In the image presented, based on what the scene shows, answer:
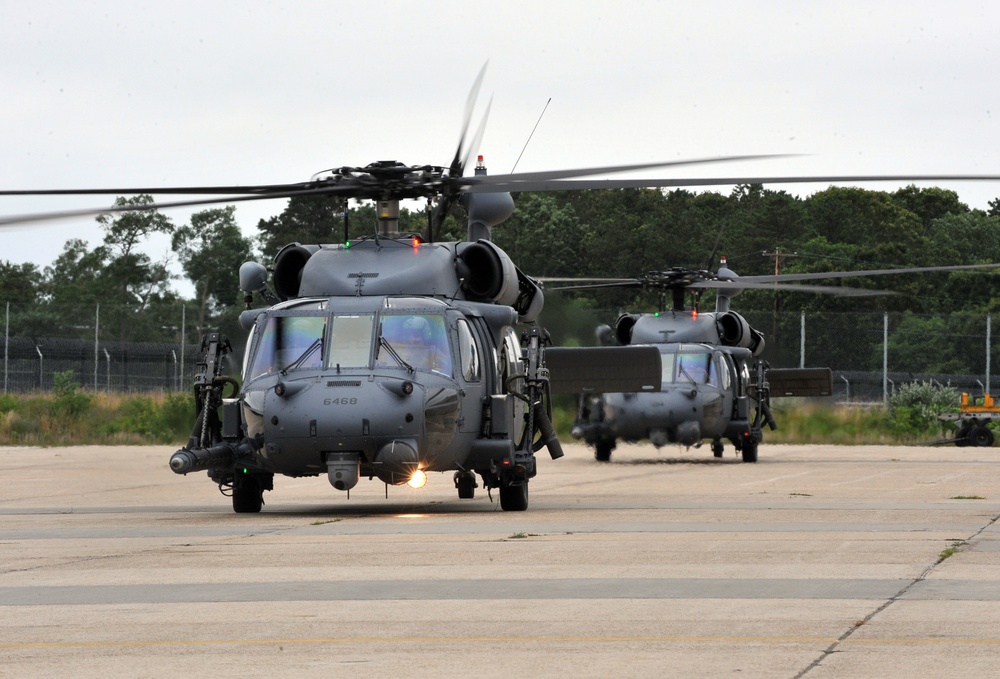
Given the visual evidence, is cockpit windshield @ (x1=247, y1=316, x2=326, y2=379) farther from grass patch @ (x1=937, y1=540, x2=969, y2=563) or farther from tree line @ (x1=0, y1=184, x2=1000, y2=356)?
tree line @ (x1=0, y1=184, x2=1000, y2=356)

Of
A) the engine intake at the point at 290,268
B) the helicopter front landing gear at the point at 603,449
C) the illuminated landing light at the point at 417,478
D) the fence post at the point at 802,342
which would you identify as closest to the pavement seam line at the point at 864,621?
the illuminated landing light at the point at 417,478

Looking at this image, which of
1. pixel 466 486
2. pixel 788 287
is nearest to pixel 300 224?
pixel 788 287

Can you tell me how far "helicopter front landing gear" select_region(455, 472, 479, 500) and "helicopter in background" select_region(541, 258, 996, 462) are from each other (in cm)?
1015

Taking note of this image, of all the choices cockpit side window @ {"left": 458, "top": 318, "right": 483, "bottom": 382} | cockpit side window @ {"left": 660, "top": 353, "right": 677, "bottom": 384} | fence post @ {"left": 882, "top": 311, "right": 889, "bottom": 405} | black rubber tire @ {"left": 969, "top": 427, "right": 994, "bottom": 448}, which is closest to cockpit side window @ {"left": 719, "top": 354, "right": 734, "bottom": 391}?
cockpit side window @ {"left": 660, "top": 353, "right": 677, "bottom": 384}

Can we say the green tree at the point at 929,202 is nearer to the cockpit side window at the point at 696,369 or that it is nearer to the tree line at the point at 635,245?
the tree line at the point at 635,245

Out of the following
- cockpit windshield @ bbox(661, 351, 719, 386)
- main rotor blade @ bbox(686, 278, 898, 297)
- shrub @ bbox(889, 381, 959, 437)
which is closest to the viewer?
main rotor blade @ bbox(686, 278, 898, 297)

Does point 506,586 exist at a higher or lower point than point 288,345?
lower

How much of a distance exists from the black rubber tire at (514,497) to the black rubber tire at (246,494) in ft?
8.30

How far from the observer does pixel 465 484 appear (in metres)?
19.2

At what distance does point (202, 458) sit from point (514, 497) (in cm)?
326

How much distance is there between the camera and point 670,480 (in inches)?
978

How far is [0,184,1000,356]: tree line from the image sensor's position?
6781 centimetres

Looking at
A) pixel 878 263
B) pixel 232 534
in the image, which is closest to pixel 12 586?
pixel 232 534

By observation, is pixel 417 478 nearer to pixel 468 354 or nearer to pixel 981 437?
pixel 468 354
